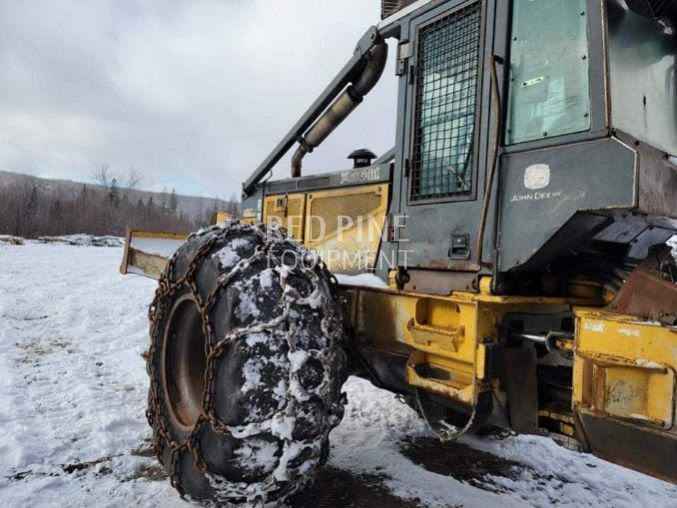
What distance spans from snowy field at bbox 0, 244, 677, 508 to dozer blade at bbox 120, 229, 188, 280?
3.54ft

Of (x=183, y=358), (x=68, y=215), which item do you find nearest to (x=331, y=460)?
(x=183, y=358)

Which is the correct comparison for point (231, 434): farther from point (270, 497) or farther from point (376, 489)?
point (376, 489)

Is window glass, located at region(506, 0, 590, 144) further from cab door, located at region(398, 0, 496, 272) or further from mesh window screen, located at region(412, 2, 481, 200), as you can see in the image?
mesh window screen, located at region(412, 2, 481, 200)

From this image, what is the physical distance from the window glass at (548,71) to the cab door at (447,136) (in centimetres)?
15

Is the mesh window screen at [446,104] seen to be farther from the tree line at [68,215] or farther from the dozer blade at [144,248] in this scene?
the tree line at [68,215]

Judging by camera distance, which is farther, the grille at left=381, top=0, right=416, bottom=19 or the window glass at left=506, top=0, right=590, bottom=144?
the grille at left=381, top=0, right=416, bottom=19

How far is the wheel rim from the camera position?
3.10 metres

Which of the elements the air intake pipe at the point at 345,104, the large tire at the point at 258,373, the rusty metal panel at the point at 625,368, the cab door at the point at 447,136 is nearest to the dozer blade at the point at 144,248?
the air intake pipe at the point at 345,104

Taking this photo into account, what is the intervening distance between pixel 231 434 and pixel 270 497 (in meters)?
0.38

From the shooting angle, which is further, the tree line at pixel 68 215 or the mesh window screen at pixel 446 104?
the tree line at pixel 68 215

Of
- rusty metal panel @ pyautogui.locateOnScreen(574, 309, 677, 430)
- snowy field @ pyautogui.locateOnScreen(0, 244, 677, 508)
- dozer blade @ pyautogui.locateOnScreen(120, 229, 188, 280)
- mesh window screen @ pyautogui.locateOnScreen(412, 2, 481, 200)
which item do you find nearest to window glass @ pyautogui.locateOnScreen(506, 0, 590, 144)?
mesh window screen @ pyautogui.locateOnScreen(412, 2, 481, 200)

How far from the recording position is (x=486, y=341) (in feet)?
8.30

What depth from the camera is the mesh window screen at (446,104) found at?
286 cm

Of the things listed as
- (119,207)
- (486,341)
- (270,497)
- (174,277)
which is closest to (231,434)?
(270,497)
